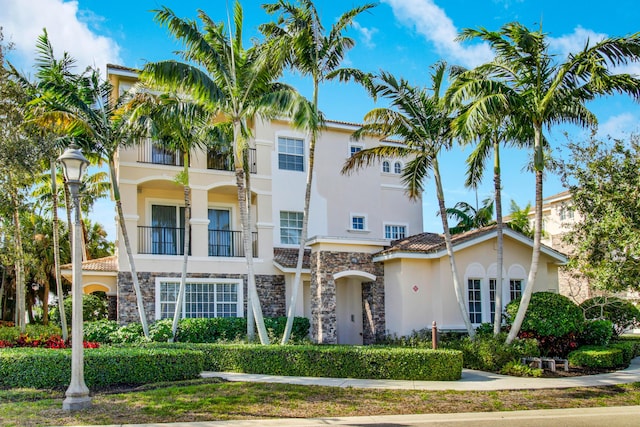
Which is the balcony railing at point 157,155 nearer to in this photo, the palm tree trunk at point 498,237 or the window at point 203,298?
the window at point 203,298

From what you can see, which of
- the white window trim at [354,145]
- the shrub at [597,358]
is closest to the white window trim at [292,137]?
the white window trim at [354,145]

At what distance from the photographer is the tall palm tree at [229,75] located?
16.7m

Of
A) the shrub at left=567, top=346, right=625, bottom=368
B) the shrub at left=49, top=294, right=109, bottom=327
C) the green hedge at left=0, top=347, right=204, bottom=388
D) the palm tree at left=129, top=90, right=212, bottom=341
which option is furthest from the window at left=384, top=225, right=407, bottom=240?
the green hedge at left=0, top=347, right=204, bottom=388

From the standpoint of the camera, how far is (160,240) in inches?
912

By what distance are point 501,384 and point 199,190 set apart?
1376 cm

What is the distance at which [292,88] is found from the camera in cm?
1820

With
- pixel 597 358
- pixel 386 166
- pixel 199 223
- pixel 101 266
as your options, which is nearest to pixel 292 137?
pixel 386 166

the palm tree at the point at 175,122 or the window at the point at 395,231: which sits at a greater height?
the palm tree at the point at 175,122

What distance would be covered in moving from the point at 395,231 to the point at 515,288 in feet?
25.0

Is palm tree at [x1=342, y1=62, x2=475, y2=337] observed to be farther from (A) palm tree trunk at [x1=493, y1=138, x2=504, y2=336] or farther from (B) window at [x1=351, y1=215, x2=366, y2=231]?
(B) window at [x1=351, y1=215, x2=366, y2=231]

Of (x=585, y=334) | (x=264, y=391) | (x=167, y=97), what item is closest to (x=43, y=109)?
(x=167, y=97)

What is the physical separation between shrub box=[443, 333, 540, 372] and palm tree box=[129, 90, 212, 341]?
32.0 feet

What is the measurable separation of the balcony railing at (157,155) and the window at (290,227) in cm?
499

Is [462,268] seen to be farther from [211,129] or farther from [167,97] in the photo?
[167,97]
